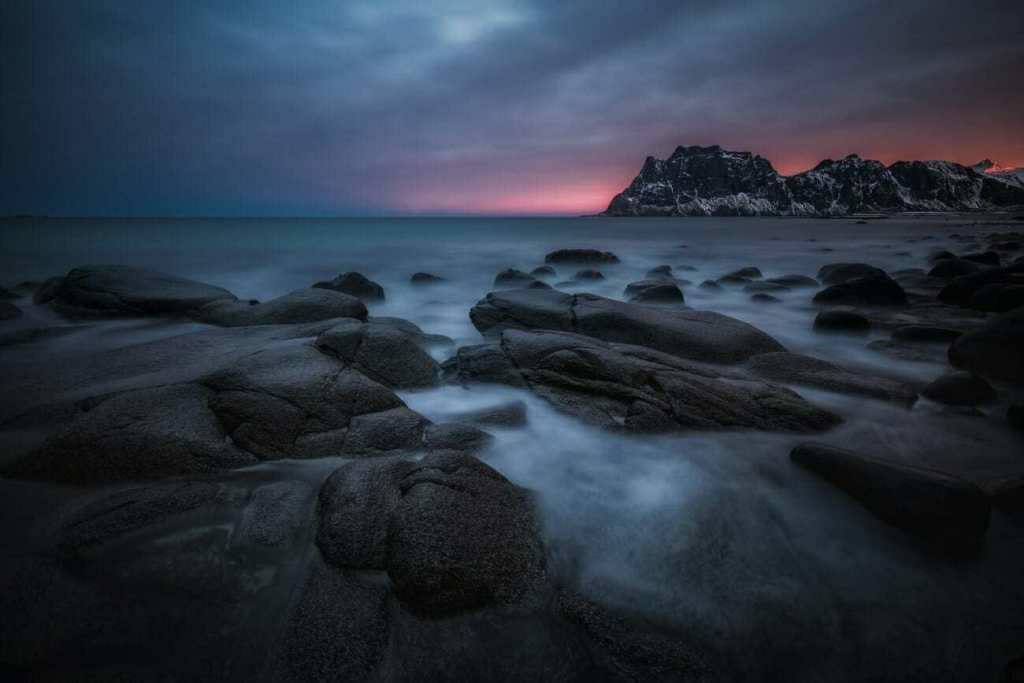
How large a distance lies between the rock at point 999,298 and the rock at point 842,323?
270 centimetres

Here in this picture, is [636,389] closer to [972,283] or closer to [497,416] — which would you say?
[497,416]

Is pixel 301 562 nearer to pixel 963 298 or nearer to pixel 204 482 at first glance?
pixel 204 482

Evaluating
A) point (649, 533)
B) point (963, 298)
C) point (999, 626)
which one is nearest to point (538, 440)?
point (649, 533)

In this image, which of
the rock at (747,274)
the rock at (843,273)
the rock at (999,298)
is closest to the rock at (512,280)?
the rock at (747,274)

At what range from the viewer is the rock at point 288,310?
6.72 m

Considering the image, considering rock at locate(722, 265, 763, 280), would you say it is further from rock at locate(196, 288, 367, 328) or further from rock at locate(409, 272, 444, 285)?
rock at locate(196, 288, 367, 328)

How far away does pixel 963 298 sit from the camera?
8.79 m

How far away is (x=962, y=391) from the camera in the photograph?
180 inches

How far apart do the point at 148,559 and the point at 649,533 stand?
9.76 ft

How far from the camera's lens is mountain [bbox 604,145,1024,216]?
138 m

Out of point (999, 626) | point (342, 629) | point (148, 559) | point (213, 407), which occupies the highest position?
point (213, 407)

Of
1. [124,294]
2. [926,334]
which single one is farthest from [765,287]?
[124,294]

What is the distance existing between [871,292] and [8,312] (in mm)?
16751

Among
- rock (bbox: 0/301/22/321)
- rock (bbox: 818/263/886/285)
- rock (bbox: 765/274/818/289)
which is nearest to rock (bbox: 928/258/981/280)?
rock (bbox: 818/263/886/285)
